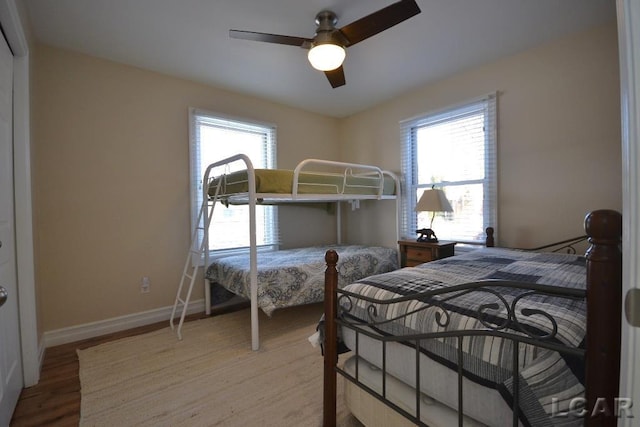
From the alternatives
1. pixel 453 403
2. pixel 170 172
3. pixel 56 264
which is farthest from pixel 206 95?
pixel 453 403

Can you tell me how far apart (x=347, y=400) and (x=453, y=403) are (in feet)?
2.01

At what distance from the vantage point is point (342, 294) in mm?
1290

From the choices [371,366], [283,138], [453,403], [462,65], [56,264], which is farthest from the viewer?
[283,138]

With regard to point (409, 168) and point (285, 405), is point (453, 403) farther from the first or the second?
point (409, 168)

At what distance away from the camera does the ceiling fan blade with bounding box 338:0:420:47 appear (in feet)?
5.09

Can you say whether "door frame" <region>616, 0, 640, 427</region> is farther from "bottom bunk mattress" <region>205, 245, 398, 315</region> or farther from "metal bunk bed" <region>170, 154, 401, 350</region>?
"bottom bunk mattress" <region>205, 245, 398, 315</region>

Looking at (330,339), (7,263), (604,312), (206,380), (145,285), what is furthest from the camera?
(145,285)

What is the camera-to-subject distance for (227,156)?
3258mm

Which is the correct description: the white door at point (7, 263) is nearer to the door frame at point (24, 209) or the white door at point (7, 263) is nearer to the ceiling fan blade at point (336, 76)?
the door frame at point (24, 209)

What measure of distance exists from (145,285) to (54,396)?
1.14 meters

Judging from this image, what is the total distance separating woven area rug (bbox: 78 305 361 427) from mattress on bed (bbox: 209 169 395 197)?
4.09ft

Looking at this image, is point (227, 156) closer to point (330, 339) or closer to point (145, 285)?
point (145, 285)

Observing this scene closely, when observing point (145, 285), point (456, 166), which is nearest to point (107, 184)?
point (145, 285)

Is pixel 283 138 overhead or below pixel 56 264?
overhead
